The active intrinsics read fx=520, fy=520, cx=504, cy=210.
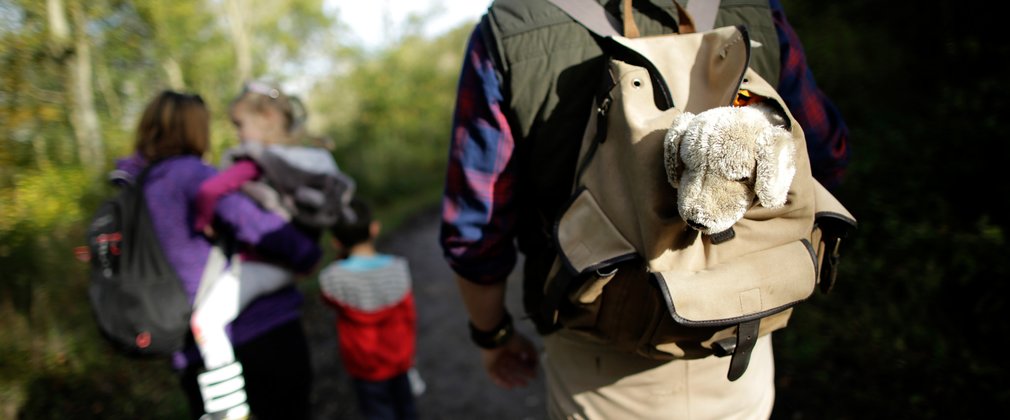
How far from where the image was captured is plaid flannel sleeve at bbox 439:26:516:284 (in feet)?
4.51

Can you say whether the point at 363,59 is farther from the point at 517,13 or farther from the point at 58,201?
the point at 517,13

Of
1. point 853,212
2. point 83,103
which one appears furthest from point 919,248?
point 83,103

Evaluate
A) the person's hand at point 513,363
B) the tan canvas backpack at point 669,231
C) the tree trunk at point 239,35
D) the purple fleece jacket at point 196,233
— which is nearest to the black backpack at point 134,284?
the purple fleece jacket at point 196,233

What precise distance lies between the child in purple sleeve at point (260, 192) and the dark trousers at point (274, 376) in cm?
13

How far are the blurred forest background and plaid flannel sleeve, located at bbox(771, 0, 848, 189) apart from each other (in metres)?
1.86

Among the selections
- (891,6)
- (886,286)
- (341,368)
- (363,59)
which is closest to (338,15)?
(363,59)

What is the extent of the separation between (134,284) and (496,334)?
1442 millimetres

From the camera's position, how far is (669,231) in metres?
1.02

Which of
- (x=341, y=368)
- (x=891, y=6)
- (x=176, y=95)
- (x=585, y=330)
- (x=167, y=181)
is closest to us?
(x=585, y=330)

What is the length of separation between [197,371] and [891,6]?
528 cm

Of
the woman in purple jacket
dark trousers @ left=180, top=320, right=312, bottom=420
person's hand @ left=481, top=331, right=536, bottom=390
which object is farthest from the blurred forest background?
person's hand @ left=481, top=331, right=536, bottom=390

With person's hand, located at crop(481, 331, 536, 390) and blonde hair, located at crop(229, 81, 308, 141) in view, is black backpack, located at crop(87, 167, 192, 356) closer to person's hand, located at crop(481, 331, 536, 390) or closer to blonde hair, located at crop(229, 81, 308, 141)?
blonde hair, located at crop(229, 81, 308, 141)

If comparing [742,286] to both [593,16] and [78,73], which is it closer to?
[593,16]

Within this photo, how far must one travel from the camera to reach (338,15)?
619 inches
